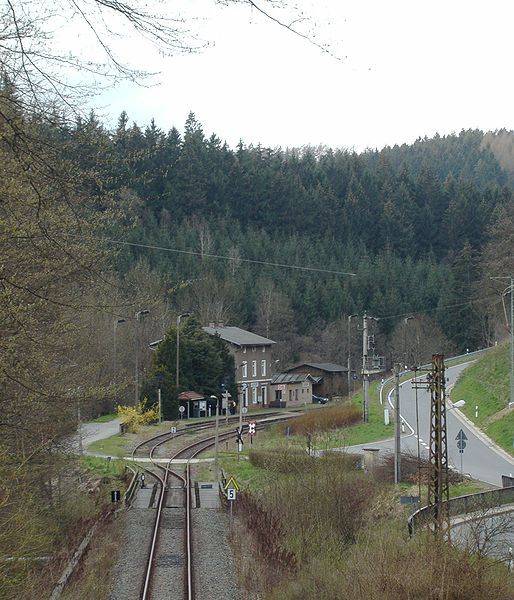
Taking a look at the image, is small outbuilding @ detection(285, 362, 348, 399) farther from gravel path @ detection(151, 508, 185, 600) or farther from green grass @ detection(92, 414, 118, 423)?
gravel path @ detection(151, 508, 185, 600)

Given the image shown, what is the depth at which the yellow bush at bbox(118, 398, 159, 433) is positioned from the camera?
4478 centimetres

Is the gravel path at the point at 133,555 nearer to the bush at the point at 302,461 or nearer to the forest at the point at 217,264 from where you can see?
the forest at the point at 217,264

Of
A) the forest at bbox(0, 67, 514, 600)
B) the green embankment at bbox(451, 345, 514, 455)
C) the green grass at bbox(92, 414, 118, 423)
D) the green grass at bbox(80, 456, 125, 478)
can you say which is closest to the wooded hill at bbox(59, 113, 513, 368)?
the forest at bbox(0, 67, 514, 600)

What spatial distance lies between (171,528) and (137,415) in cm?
2076

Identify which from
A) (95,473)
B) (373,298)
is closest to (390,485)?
(95,473)

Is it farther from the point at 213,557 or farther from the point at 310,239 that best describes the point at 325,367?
the point at 213,557

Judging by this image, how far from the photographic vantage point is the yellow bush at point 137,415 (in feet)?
147

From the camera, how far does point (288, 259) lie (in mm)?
88625

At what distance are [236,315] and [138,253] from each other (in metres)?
10.5

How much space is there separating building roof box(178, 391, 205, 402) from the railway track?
11.0 m

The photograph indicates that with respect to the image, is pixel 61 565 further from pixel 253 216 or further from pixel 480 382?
pixel 253 216

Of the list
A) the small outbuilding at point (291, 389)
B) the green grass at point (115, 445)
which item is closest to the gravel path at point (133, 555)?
the green grass at point (115, 445)

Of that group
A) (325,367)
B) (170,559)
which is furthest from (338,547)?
(325,367)

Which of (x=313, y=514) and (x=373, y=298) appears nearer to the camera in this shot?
(x=313, y=514)
